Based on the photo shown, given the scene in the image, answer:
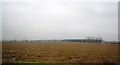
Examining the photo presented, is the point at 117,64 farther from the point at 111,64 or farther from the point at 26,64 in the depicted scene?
the point at 26,64

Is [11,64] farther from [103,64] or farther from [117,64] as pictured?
[117,64]

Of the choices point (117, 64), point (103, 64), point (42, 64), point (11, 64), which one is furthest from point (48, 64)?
point (117, 64)

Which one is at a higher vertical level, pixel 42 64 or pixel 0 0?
pixel 0 0

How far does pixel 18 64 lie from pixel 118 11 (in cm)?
429

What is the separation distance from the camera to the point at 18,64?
6746mm

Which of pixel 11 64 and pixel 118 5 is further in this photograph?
pixel 118 5

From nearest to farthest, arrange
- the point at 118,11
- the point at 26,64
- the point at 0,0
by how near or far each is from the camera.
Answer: the point at 0,0 → the point at 26,64 → the point at 118,11

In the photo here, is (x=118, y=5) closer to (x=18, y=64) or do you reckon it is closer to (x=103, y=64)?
(x=103, y=64)

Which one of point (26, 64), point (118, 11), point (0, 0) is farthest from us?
point (118, 11)

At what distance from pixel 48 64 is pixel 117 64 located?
274 centimetres

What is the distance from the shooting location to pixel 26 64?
6.84m

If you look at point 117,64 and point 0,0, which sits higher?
point 0,0

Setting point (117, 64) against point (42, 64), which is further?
point (117, 64)

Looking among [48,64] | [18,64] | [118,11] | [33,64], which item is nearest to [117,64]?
[118,11]
